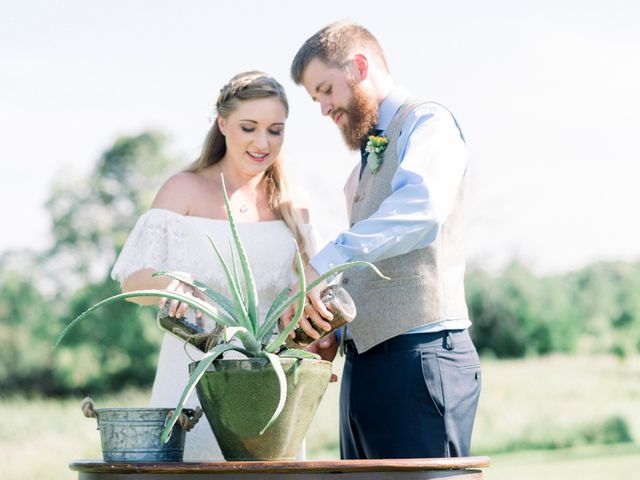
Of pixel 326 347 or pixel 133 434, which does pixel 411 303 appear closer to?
pixel 326 347

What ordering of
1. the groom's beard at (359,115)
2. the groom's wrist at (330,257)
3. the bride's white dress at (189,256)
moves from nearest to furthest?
the groom's wrist at (330,257) < the groom's beard at (359,115) < the bride's white dress at (189,256)

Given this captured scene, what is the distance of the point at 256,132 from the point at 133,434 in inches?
59.5

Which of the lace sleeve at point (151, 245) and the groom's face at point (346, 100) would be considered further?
the lace sleeve at point (151, 245)

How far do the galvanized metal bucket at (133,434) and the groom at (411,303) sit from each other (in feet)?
2.21

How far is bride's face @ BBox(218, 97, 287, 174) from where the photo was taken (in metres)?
3.76

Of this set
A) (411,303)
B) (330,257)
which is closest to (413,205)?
(330,257)

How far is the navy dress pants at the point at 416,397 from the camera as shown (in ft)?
10.4

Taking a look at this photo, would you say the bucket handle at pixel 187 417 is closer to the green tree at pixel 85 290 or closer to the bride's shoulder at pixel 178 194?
the bride's shoulder at pixel 178 194

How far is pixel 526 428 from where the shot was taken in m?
17.5

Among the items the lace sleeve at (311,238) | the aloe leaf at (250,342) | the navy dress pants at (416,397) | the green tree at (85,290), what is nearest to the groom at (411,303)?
the navy dress pants at (416,397)

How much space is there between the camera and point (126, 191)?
28.5 m

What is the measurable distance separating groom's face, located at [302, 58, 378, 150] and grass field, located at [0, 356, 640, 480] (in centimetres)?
1127

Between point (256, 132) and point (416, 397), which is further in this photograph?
point (256, 132)

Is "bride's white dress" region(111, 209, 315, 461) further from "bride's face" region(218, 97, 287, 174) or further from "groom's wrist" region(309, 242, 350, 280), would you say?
"groom's wrist" region(309, 242, 350, 280)
